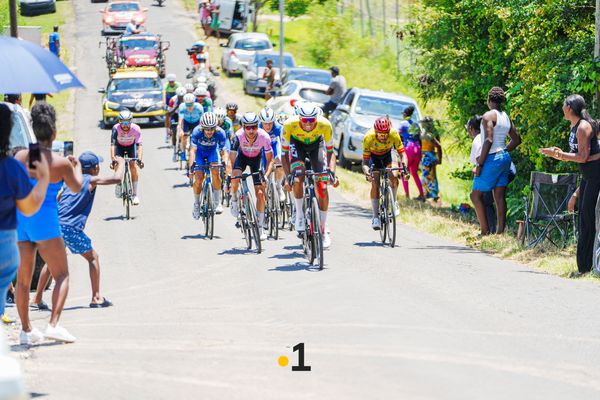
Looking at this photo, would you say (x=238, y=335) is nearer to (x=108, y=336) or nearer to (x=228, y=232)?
(x=108, y=336)

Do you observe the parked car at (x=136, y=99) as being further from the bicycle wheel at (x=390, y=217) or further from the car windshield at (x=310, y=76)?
the bicycle wheel at (x=390, y=217)

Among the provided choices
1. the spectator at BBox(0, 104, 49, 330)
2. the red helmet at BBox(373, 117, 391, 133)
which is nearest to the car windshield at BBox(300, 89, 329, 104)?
the red helmet at BBox(373, 117, 391, 133)

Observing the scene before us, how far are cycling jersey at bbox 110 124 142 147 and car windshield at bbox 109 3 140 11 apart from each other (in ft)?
135

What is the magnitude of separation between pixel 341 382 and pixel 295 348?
2.28 ft

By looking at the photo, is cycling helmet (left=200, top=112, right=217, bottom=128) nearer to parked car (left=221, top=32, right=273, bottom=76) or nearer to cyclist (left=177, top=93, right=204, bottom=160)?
cyclist (left=177, top=93, right=204, bottom=160)

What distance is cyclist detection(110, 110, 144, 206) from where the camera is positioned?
22416 mm

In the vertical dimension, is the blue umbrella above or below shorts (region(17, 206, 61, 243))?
above

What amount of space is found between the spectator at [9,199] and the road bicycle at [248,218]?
338 inches

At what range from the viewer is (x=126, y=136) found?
74.3ft

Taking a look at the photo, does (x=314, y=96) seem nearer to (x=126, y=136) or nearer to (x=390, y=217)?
(x=126, y=136)

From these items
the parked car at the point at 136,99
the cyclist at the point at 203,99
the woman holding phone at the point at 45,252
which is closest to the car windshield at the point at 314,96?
the parked car at the point at 136,99

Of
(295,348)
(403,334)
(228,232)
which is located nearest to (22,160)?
(295,348)

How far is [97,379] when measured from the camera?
8719 mm

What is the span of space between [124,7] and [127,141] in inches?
1638
